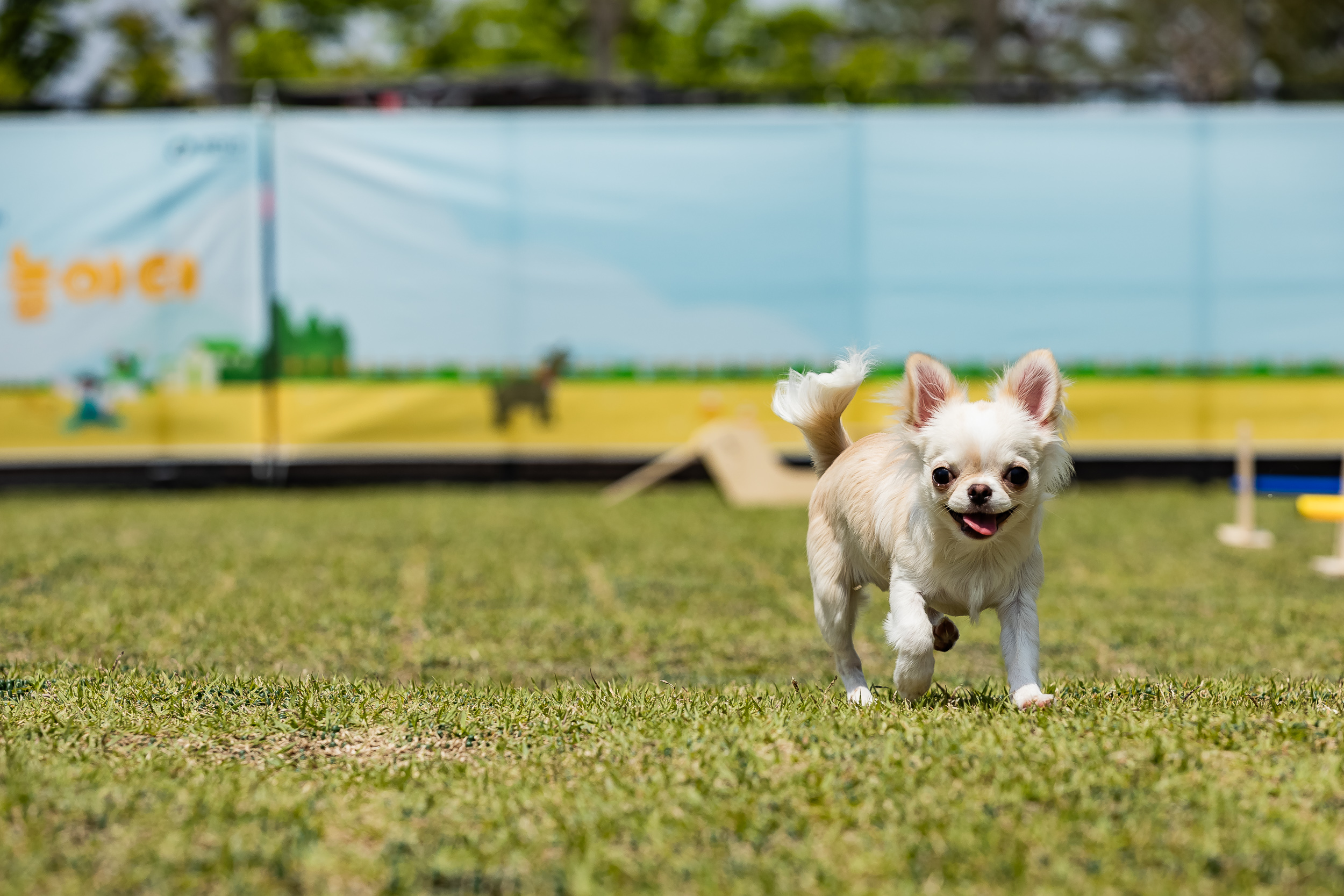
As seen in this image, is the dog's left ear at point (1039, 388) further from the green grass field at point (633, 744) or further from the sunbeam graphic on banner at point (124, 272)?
the sunbeam graphic on banner at point (124, 272)

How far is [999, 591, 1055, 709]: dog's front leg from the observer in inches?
187

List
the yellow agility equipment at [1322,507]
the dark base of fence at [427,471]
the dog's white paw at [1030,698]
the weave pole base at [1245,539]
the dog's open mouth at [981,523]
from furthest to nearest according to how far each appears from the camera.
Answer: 1. the dark base of fence at [427,471]
2. the weave pole base at [1245,539]
3. the yellow agility equipment at [1322,507]
4. the dog's white paw at [1030,698]
5. the dog's open mouth at [981,523]

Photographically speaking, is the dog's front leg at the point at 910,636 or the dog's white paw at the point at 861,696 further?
the dog's white paw at the point at 861,696

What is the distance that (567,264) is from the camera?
48.9 ft

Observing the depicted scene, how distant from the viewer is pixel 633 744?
14.3 feet

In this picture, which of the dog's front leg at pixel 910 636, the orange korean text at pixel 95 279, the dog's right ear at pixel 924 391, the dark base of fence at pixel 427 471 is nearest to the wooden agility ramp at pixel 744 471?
the dark base of fence at pixel 427 471

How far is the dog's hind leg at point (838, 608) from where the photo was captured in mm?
5113

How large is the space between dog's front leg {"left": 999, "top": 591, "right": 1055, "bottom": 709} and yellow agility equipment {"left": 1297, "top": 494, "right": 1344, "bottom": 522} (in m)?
4.64

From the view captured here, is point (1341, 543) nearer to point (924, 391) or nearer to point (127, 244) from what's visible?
point (924, 391)

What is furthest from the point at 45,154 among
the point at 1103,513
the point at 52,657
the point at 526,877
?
the point at 526,877

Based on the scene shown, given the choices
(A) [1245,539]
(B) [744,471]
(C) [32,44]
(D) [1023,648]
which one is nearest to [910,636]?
(D) [1023,648]

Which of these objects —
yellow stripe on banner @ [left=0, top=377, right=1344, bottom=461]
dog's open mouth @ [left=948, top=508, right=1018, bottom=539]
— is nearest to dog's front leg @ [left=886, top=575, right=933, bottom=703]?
dog's open mouth @ [left=948, top=508, right=1018, bottom=539]

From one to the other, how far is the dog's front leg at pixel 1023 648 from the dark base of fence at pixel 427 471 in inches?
413

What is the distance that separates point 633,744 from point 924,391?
1.53 metres
